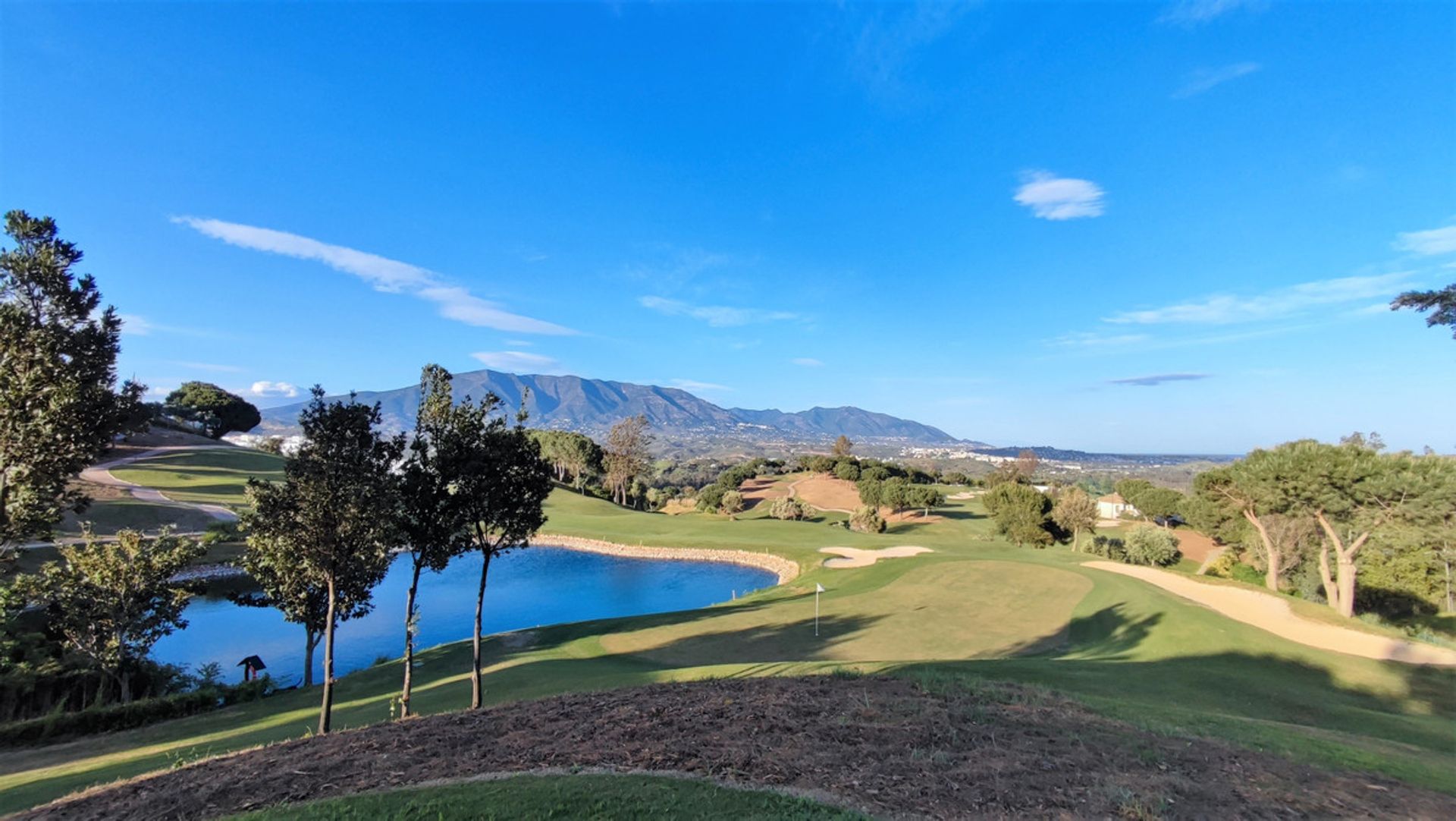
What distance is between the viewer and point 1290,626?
22875 millimetres

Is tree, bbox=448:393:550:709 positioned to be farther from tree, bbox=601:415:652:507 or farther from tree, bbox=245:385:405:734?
tree, bbox=601:415:652:507

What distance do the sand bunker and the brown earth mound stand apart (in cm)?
3189

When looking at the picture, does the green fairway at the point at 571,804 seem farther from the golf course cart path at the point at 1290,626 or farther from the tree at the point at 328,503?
the golf course cart path at the point at 1290,626

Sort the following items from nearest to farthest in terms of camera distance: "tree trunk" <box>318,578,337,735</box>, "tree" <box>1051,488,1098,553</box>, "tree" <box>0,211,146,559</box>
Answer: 1. "tree" <box>0,211,146,559</box>
2. "tree trunk" <box>318,578,337,735</box>
3. "tree" <box>1051,488,1098,553</box>

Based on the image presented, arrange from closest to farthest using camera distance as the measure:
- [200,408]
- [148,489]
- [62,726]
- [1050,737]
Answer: [1050,737] → [62,726] → [148,489] → [200,408]

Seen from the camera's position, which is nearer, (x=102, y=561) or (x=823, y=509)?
(x=102, y=561)

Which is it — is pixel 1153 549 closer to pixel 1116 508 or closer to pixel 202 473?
pixel 1116 508

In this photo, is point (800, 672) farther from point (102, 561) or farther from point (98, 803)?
point (102, 561)

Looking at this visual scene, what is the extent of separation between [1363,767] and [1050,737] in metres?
4.20

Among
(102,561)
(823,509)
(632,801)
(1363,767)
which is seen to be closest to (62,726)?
(102,561)

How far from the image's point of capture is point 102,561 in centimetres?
1911

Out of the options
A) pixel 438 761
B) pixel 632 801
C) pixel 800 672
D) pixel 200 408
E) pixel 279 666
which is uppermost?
pixel 200 408

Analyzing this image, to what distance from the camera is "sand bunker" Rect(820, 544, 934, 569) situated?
42.6 metres

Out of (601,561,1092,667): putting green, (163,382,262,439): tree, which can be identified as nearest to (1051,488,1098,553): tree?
(601,561,1092,667): putting green
